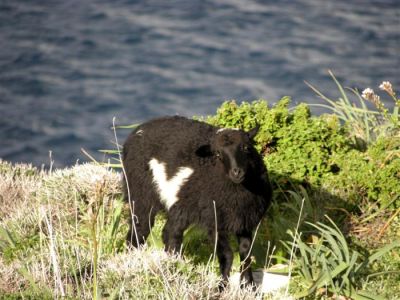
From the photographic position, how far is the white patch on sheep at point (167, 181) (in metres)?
7.47

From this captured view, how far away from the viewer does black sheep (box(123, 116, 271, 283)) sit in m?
7.21

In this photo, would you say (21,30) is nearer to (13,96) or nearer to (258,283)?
(13,96)

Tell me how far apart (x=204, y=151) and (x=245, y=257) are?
1.08 m

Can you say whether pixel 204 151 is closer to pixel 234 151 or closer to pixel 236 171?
pixel 234 151

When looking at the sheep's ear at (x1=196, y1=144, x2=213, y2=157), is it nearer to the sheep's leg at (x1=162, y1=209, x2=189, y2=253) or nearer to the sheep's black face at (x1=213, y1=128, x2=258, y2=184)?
the sheep's black face at (x1=213, y1=128, x2=258, y2=184)

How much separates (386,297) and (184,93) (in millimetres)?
16658

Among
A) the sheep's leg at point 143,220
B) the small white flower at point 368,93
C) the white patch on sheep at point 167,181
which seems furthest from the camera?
the small white flower at point 368,93

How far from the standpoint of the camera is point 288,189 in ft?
31.0

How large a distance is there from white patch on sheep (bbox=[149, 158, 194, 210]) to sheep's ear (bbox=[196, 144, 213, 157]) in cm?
20

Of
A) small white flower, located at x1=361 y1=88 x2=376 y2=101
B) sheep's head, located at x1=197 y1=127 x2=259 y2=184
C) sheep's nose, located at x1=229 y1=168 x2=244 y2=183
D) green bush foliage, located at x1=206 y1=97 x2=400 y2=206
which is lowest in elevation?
green bush foliage, located at x1=206 y1=97 x2=400 y2=206

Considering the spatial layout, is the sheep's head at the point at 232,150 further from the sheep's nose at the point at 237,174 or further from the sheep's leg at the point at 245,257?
the sheep's leg at the point at 245,257

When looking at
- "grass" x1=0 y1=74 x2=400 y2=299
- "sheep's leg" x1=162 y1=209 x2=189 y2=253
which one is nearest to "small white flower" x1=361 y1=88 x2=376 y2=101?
"grass" x1=0 y1=74 x2=400 y2=299

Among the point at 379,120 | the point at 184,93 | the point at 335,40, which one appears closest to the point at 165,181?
the point at 379,120

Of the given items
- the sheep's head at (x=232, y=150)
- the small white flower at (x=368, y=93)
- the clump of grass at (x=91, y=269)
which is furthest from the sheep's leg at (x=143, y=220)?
the small white flower at (x=368, y=93)
